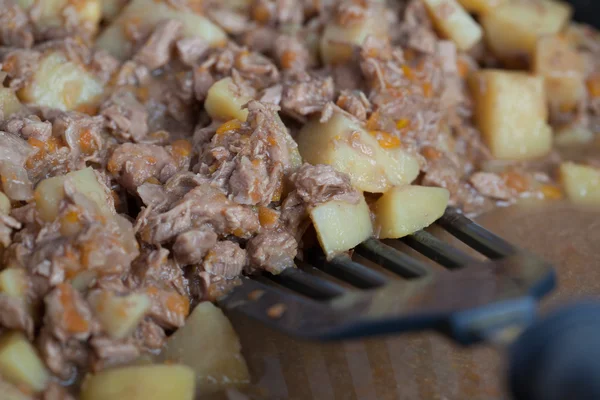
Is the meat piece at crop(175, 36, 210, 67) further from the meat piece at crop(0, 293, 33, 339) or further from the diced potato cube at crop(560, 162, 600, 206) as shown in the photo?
the diced potato cube at crop(560, 162, 600, 206)

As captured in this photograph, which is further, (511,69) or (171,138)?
(511,69)

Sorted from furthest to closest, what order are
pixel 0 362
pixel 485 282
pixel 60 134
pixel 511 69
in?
pixel 511 69 → pixel 60 134 → pixel 0 362 → pixel 485 282

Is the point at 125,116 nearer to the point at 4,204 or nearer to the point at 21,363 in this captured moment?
the point at 4,204

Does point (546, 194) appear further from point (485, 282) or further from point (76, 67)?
point (76, 67)

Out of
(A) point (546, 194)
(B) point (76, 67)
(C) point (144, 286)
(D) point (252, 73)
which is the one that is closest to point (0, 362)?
(C) point (144, 286)

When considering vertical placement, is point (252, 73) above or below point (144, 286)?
above
